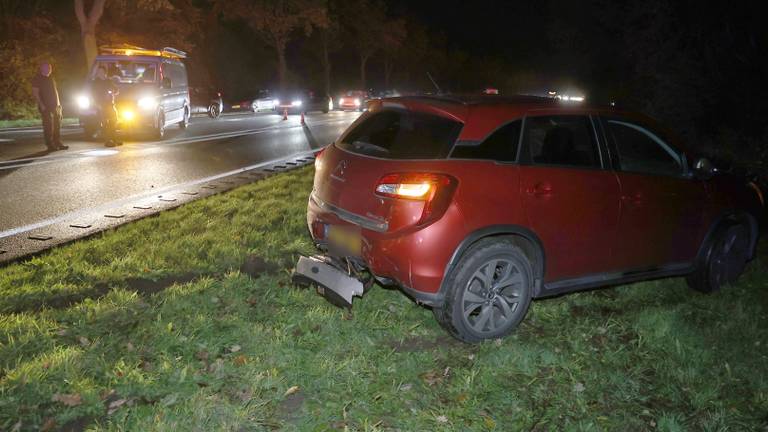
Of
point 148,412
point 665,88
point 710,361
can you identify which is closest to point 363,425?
point 148,412

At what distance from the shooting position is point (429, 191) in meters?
3.98

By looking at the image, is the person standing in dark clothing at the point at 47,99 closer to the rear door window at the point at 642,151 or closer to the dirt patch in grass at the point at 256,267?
the dirt patch in grass at the point at 256,267

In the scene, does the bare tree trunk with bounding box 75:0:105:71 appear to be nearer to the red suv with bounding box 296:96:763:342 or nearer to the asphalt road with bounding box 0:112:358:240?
the asphalt road with bounding box 0:112:358:240

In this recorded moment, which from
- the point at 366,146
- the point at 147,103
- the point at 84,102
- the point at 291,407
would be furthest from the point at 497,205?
the point at 84,102

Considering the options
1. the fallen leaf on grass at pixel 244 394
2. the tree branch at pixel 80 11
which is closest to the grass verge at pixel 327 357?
the fallen leaf on grass at pixel 244 394

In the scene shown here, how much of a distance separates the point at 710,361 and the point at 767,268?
2635mm

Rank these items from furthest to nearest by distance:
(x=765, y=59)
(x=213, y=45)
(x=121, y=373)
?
(x=213, y=45) → (x=765, y=59) → (x=121, y=373)

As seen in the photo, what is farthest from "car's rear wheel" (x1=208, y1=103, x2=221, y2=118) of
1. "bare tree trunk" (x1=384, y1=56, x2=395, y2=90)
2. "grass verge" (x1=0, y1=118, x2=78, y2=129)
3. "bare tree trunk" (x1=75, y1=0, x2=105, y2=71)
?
"bare tree trunk" (x1=384, y1=56, x2=395, y2=90)

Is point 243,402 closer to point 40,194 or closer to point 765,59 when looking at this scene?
point 40,194

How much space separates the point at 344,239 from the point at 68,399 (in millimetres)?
1974

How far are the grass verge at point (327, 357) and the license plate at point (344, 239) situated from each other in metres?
0.54

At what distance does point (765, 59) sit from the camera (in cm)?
1331

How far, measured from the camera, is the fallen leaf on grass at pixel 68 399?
343 centimetres

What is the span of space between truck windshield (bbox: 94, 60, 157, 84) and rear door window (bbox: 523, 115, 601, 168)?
14.3 metres
